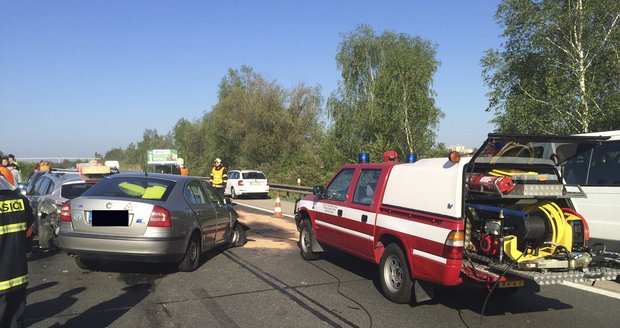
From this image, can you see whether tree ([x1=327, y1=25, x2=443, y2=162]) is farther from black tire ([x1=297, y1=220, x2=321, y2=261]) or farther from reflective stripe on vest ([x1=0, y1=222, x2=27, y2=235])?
reflective stripe on vest ([x1=0, y1=222, x2=27, y2=235])

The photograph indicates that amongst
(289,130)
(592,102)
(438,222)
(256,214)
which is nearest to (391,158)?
(438,222)

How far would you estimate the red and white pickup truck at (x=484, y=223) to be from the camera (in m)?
4.75

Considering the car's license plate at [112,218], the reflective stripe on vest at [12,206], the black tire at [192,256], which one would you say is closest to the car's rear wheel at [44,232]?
the car's license plate at [112,218]

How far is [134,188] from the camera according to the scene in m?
6.83

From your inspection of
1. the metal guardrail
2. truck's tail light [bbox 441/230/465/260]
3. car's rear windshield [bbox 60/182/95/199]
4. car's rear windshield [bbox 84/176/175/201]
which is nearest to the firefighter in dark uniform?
car's rear windshield [bbox 84/176/175/201]

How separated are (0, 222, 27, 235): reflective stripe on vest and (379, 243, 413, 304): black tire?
3853 mm

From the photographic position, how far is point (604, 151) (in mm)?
7223

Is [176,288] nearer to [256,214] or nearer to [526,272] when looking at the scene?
[526,272]

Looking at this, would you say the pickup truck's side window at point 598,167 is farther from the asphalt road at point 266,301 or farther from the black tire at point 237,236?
the black tire at point 237,236

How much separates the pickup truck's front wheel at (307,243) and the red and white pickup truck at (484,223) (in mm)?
1751

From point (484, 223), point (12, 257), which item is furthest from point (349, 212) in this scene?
point (12, 257)

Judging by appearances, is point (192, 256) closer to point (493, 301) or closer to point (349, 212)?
point (349, 212)

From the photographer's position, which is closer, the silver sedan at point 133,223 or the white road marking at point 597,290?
the white road marking at point 597,290

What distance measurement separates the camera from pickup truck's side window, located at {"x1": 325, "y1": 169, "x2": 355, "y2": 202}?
711 centimetres
